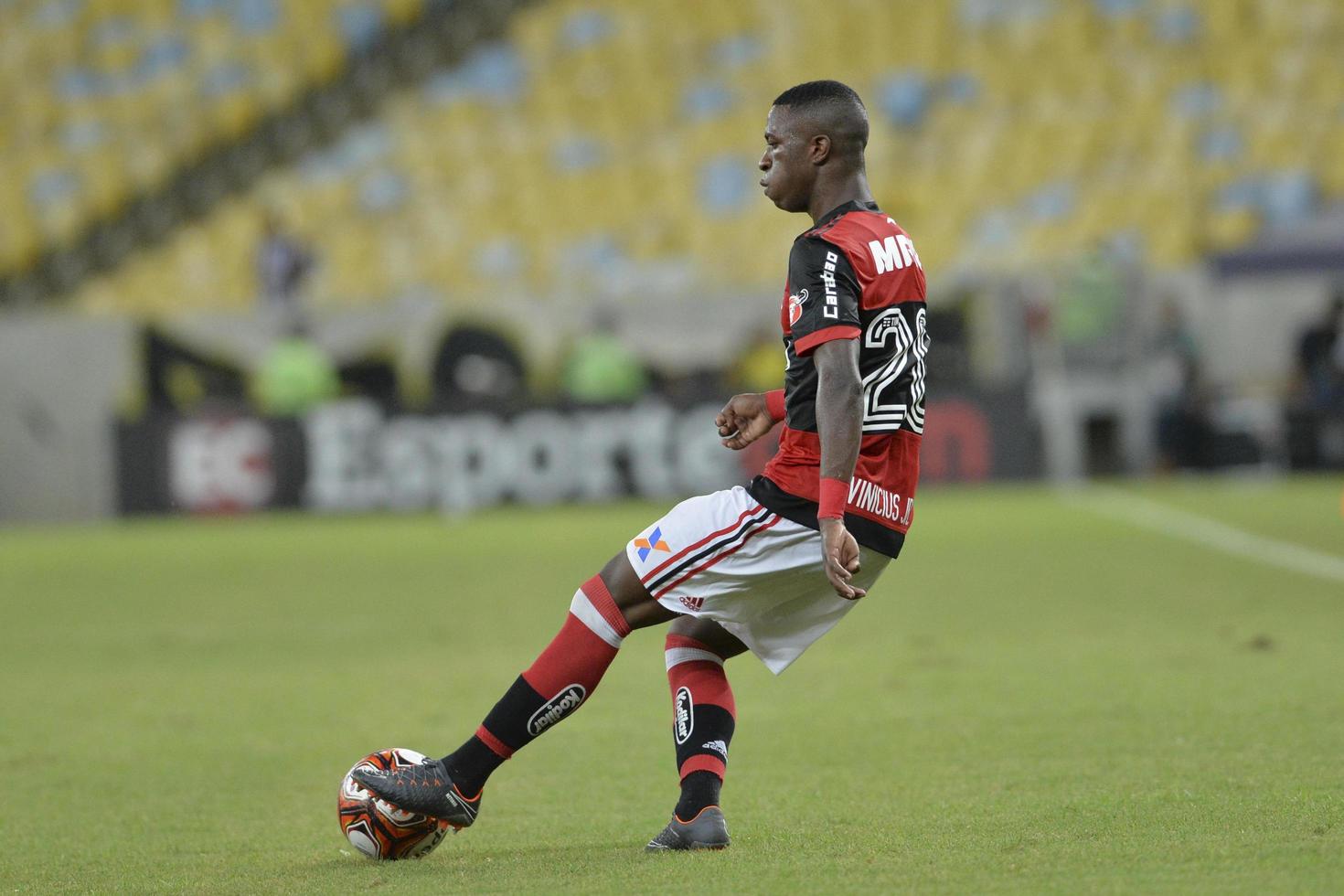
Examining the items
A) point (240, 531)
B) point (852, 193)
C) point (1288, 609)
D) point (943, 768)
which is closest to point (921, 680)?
point (943, 768)

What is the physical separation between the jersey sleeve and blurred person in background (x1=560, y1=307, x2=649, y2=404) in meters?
14.8

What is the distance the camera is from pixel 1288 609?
869 centimetres

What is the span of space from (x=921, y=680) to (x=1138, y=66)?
727 inches

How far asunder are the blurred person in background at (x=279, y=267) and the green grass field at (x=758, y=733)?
8.63m

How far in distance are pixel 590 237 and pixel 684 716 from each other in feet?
62.1

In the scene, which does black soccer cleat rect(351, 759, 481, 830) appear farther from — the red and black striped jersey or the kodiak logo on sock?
the red and black striped jersey

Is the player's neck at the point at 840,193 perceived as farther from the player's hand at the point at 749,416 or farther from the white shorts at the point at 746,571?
the white shorts at the point at 746,571

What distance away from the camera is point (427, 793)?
413 cm

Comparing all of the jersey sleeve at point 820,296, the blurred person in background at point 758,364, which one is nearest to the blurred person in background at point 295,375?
the blurred person in background at point 758,364

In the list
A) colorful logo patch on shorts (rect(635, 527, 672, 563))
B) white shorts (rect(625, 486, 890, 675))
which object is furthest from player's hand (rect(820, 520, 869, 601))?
colorful logo patch on shorts (rect(635, 527, 672, 563))

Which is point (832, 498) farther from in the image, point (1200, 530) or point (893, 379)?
point (1200, 530)

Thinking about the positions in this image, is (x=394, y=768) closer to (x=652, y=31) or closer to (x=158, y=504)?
(x=158, y=504)

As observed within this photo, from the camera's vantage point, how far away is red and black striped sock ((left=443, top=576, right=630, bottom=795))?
13.6 ft

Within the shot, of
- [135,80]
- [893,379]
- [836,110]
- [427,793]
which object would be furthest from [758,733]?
[135,80]
